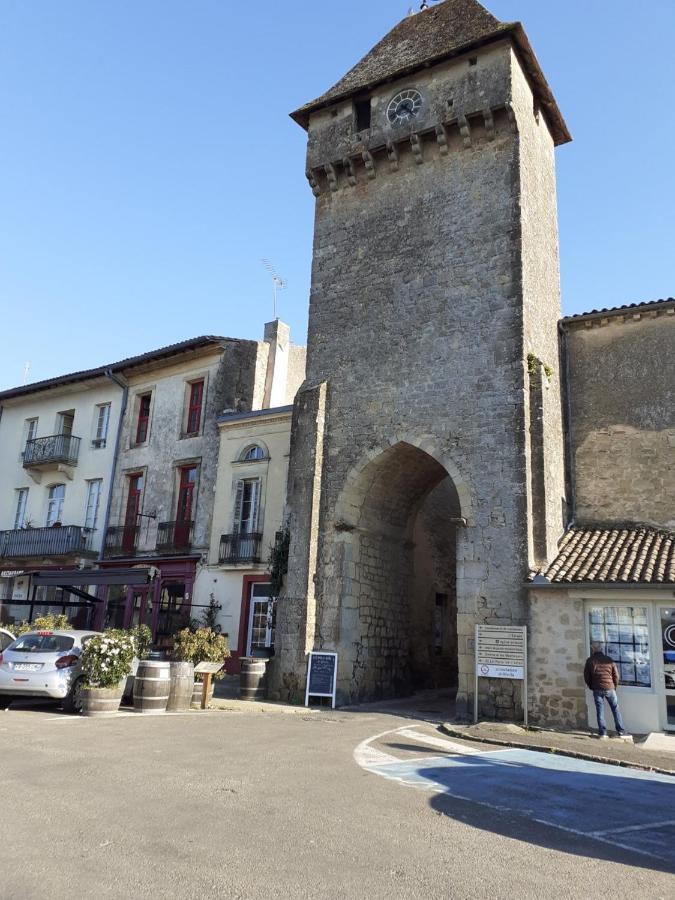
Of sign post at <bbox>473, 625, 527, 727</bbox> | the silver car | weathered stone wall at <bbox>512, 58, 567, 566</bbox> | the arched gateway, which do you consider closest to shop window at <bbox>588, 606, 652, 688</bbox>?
sign post at <bbox>473, 625, 527, 727</bbox>

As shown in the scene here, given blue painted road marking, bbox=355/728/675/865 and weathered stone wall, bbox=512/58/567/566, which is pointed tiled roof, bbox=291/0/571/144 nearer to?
weathered stone wall, bbox=512/58/567/566

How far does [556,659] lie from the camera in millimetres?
11930

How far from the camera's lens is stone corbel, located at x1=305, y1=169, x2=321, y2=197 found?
57.6ft

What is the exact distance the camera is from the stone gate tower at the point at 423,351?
1334 cm

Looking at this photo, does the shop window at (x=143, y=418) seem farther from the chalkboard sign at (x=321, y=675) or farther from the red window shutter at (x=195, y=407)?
the chalkboard sign at (x=321, y=675)

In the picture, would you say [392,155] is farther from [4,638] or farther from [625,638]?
[4,638]

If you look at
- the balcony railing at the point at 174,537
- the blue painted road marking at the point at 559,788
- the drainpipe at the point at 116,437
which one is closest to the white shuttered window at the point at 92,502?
the drainpipe at the point at 116,437

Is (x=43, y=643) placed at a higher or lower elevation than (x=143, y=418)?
lower

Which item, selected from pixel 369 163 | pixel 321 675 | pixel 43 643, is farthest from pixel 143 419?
pixel 43 643

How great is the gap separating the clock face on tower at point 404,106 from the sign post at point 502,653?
37.4 ft

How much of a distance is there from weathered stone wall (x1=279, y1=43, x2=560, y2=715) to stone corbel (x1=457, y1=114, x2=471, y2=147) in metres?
0.03

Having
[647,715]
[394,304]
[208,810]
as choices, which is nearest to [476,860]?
[208,810]

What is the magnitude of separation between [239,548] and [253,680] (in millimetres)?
4344

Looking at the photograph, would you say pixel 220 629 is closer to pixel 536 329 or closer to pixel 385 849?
pixel 536 329
